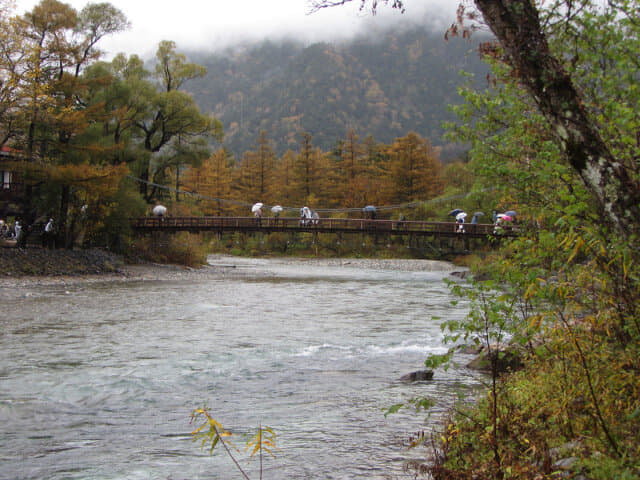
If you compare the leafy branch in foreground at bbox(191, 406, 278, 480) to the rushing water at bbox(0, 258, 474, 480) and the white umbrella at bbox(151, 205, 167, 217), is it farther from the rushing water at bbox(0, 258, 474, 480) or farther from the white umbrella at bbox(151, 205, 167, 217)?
the white umbrella at bbox(151, 205, 167, 217)

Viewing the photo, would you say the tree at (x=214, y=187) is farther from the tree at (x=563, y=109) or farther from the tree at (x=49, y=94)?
the tree at (x=563, y=109)

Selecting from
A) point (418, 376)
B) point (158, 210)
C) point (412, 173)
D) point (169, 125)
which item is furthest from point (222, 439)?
point (412, 173)

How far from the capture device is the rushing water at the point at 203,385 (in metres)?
6.07

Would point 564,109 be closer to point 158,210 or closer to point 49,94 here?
point 49,94

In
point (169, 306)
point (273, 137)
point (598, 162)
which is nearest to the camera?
point (598, 162)

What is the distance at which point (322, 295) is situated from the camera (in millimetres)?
24016

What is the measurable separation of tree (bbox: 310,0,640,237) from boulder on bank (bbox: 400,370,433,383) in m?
6.03

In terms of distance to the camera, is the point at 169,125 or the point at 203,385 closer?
the point at 203,385

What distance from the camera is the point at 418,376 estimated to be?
935cm

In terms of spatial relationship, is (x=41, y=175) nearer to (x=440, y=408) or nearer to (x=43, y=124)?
(x=43, y=124)

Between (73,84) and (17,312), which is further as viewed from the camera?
(73,84)

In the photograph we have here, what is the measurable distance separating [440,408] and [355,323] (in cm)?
870

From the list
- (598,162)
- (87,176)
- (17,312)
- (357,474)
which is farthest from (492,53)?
(87,176)

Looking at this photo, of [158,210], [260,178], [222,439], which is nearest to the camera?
[222,439]
